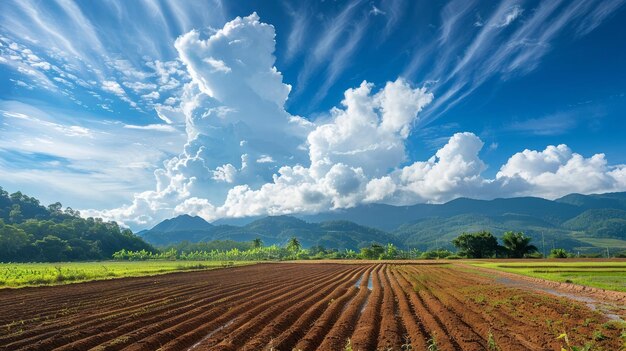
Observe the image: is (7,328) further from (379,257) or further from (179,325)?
(379,257)

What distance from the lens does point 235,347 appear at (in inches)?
447

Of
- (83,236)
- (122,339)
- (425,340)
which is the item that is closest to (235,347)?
→ (122,339)

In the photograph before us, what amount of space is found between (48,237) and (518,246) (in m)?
129

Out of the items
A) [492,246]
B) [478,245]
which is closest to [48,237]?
[478,245]

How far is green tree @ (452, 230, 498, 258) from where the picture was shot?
9019 centimetres

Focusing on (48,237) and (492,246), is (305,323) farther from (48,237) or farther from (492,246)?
(48,237)

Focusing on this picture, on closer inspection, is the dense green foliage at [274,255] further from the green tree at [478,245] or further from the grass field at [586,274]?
the grass field at [586,274]

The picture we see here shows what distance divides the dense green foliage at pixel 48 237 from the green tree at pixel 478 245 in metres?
113

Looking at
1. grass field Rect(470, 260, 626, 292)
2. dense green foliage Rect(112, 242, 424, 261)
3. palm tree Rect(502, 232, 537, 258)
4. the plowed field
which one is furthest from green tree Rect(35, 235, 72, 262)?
palm tree Rect(502, 232, 537, 258)

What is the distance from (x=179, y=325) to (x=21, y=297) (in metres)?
17.2

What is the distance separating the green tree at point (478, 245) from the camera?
90188 millimetres

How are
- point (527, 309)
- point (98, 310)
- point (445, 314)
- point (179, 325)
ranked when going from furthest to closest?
point (98, 310) → point (527, 309) → point (445, 314) → point (179, 325)

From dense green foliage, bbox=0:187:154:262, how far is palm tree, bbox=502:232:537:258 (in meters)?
122

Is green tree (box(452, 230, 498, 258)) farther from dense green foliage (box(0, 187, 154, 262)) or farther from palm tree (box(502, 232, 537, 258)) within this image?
dense green foliage (box(0, 187, 154, 262))
